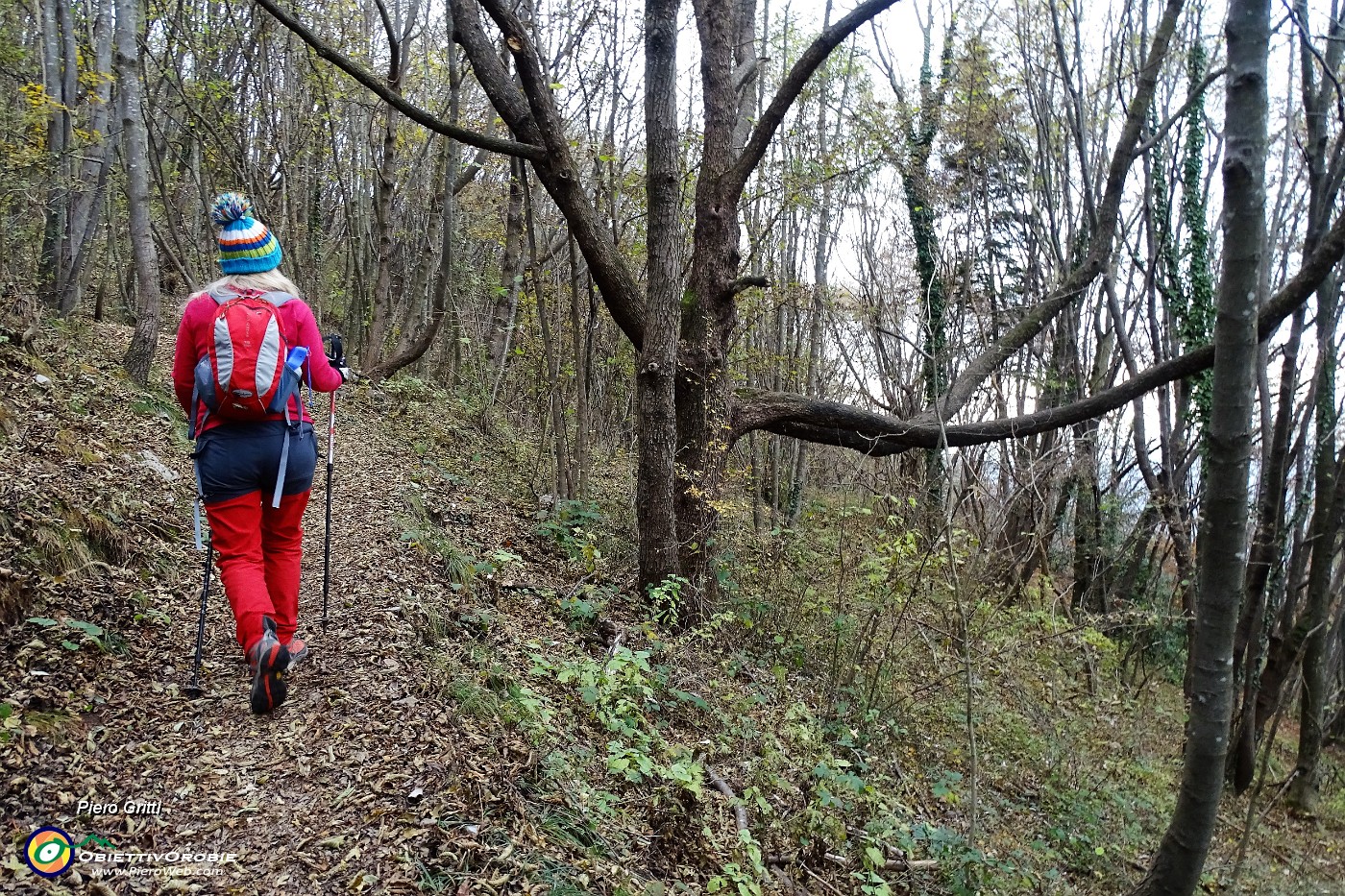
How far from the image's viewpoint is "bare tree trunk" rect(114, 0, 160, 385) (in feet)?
23.2

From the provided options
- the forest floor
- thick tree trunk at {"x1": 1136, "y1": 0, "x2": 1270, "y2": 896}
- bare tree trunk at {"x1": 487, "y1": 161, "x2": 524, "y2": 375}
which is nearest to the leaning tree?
the forest floor

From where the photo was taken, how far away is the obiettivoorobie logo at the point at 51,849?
7.12ft

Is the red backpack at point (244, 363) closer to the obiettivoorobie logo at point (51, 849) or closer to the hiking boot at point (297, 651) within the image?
the hiking boot at point (297, 651)

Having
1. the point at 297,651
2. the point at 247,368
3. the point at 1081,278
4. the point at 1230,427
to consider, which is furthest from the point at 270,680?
the point at 1081,278

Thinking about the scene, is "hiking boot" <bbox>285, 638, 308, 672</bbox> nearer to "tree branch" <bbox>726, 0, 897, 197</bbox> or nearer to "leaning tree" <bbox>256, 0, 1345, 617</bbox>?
"leaning tree" <bbox>256, 0, 1345, 617</bbox>

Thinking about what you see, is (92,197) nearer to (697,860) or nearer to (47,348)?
(47,348)

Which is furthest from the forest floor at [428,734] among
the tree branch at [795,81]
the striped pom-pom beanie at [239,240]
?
the tree branch at [795,81]

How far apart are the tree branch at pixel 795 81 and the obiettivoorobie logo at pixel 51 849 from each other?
5600 millimetres

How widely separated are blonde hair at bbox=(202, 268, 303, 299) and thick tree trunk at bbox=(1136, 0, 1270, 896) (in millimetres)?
4226

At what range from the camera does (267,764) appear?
2.94 metres

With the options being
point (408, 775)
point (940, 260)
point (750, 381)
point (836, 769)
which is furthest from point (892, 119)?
point (408, 775)

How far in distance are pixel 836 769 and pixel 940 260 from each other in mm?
11502

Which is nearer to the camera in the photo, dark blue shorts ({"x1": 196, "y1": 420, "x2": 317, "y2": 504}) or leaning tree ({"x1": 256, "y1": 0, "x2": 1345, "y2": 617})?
dark blue shorts ({"x1": 196, "y1": 420, "x2": 317, "y2": 504})

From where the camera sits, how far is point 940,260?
46.3 feet
